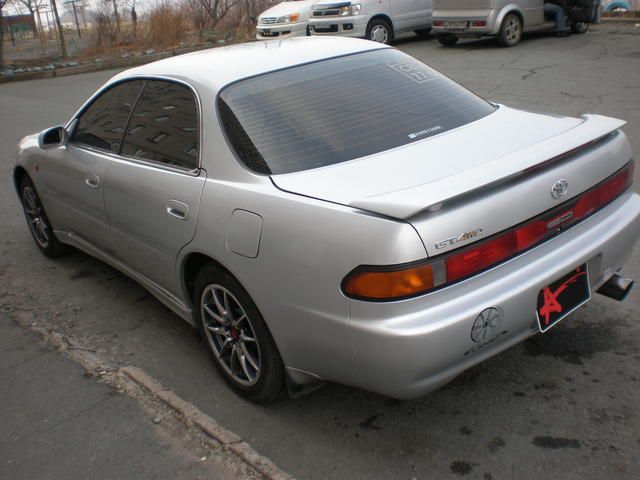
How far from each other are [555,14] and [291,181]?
1407 centimetres

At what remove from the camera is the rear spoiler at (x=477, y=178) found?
2.50 metres

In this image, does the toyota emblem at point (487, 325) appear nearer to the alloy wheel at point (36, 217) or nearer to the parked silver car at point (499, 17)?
the alloy wheel at point (36, 217)

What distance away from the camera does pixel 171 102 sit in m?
3.75

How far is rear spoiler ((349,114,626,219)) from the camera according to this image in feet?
8.21

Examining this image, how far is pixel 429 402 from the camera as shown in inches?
127

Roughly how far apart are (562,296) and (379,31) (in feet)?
47.3

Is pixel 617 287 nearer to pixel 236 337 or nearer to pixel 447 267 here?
pixel 447 267

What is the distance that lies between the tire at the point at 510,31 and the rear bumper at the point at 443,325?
1261cm

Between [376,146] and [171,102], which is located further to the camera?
[171,102]

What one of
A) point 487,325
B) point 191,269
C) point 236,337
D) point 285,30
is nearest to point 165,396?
point 236,337

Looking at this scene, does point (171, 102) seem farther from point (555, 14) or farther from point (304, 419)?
point (555, 14)

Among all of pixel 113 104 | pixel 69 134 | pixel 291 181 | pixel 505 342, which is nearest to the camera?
pixel 505 342

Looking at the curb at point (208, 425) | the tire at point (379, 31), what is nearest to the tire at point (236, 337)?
the curb at point (208, 425)

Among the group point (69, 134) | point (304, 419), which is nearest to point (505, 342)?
point (304, 419)
